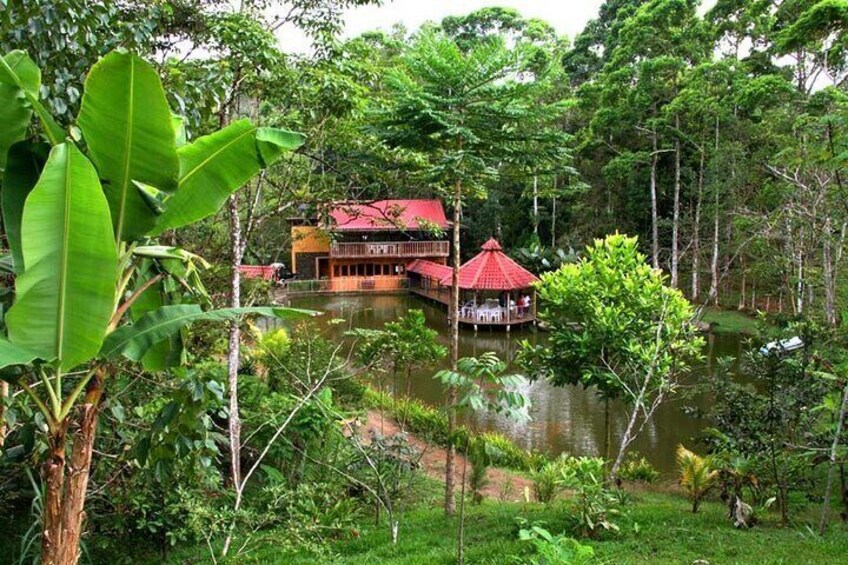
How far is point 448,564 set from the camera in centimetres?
428

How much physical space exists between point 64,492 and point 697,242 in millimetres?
20576

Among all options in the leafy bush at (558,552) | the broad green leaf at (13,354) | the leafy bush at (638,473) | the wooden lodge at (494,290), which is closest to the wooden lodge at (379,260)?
the wooden lodge at (494,290)

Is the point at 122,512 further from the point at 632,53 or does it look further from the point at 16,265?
the point at 632,53

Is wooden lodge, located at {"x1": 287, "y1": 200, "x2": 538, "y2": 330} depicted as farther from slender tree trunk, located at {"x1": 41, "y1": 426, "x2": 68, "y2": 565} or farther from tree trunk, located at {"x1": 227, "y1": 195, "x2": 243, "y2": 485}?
slender tree trunk, located at {"x1": 41, "y1": 426, "x2": 68, "y2": 565}

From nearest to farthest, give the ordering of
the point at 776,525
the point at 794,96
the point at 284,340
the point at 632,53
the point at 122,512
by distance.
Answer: the point at 122,512 → the point at 776,525 → the point at 284,340 → the point at 794,96 → the point at 632,53

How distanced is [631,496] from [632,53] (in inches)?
646

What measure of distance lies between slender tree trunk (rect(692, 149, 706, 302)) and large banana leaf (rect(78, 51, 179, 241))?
63.7 feet

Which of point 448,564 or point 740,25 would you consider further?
point 740,25

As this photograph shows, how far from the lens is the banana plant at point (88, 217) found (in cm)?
170

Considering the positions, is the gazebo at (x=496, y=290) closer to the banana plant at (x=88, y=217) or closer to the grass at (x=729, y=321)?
the grass at (x=729, y=321)

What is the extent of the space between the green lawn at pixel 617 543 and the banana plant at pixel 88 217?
230cm

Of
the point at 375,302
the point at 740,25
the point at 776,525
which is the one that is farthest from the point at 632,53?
the point at 776,525

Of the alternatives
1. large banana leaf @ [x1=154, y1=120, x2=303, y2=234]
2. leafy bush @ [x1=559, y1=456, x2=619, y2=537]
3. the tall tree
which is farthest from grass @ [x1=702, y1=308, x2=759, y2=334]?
large banana leaf @ [x1=154, y1=120, x2=303, y2=234]

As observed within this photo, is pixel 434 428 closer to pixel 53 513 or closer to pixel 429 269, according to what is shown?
pixel 53 513
